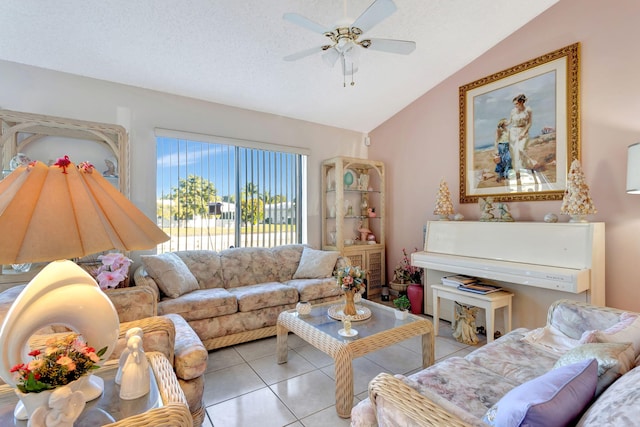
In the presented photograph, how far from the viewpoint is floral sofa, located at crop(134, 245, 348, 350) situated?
2715 millimetres

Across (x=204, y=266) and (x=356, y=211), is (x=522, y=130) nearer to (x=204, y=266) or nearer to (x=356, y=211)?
(x=356, y=211)

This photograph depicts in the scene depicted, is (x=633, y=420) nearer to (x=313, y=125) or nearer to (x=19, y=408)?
(x=19, y=408)

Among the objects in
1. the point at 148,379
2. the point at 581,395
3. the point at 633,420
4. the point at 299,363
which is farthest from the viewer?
the point at 299,363

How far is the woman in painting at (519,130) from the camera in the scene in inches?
120

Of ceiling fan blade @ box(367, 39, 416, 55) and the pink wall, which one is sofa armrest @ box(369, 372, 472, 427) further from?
the pink wall

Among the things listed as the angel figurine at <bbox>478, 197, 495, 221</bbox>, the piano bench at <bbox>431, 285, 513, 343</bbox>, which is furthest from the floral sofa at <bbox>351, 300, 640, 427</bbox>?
the angel figurine at <bbox>478, 197, 495, 221</bbox>

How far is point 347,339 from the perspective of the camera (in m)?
2.02

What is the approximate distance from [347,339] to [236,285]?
1772 millimetres

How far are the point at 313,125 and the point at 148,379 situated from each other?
12.3 ft

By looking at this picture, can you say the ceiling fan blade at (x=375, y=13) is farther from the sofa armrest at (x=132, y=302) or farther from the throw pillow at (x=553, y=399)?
the sofa armrest at (x=132, y=302)

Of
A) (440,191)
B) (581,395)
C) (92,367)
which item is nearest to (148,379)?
(92,367)

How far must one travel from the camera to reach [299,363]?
251 cm

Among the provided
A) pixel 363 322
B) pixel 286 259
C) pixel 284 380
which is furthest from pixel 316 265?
pixel 284 380

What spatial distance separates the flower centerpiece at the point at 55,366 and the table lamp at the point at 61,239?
0.28ft
